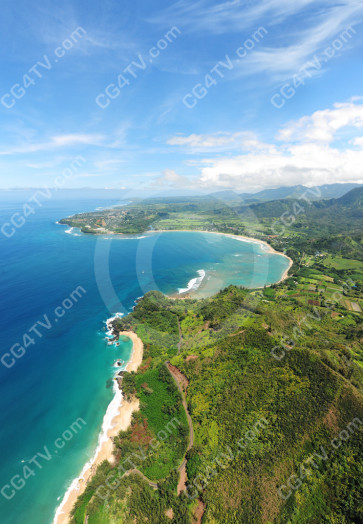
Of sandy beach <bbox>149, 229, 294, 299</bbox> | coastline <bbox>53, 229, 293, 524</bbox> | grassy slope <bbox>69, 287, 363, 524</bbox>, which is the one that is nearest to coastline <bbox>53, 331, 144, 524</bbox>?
coastline <bbox>53, 229, 293, 524</bbox>

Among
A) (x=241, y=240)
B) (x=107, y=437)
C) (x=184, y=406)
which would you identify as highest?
(x=184, y=406)

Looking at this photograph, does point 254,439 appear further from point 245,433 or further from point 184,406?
point 184,406

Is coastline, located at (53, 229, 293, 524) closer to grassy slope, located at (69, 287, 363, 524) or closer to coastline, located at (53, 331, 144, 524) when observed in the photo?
coastline, located at (53, 331, 144, 524)

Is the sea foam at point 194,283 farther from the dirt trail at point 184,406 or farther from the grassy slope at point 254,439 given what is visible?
the dirt trail at point 184,406

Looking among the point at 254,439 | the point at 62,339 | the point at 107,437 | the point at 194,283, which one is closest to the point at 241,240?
the point at 194,283

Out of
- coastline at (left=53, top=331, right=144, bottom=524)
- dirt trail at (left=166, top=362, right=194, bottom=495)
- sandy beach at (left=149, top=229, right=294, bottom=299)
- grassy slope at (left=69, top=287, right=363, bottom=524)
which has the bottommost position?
sandy beach at (left=149, top=229, right=294, bottom=299)

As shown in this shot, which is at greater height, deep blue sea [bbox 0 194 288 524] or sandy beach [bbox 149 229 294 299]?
deep blue sea [bbox 0 194 288 524]
